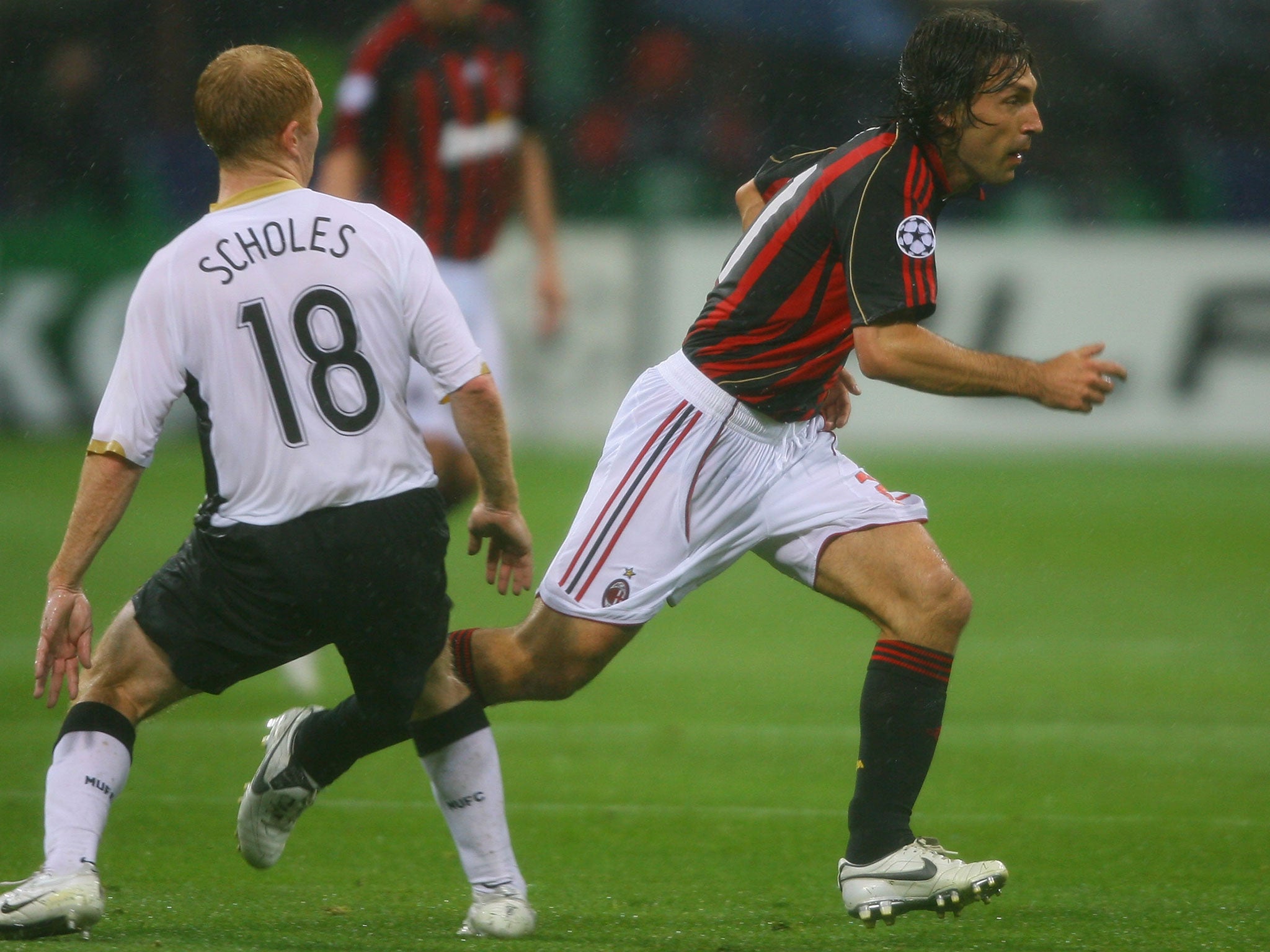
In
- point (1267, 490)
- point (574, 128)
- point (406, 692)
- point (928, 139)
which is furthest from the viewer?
point (574, 128)

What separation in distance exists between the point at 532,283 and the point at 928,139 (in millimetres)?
10637

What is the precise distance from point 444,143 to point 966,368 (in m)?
3.87

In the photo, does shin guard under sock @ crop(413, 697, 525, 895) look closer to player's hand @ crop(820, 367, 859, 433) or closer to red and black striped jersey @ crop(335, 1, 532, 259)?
player's hand @ crop(820, 367, 859, 433)

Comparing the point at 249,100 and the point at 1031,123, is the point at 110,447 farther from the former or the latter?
the point at 1031,123

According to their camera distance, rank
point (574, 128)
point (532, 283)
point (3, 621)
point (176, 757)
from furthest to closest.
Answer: point (574, 128)
point (532, 283)
point (3, 621)
point (176, 757)

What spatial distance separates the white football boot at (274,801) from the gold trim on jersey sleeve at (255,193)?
1.20 metres

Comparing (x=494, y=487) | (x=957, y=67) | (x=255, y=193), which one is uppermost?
(x=957, y=67)

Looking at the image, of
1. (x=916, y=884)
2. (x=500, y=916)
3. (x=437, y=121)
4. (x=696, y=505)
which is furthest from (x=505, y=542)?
(x=437, y=121)

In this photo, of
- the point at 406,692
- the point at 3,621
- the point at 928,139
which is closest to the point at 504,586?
the point at 406,692

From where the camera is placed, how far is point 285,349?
3.50 metres

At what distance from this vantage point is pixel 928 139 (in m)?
4.04

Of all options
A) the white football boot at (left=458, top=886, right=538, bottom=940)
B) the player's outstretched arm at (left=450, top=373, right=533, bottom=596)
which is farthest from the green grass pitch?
the player's outstretched arm at (left=450, top=373, right=533, bottom=596)

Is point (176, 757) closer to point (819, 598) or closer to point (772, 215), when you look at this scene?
point (772, 215)

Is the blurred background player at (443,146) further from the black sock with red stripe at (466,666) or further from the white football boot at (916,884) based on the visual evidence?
the white football boot at (916,884)
